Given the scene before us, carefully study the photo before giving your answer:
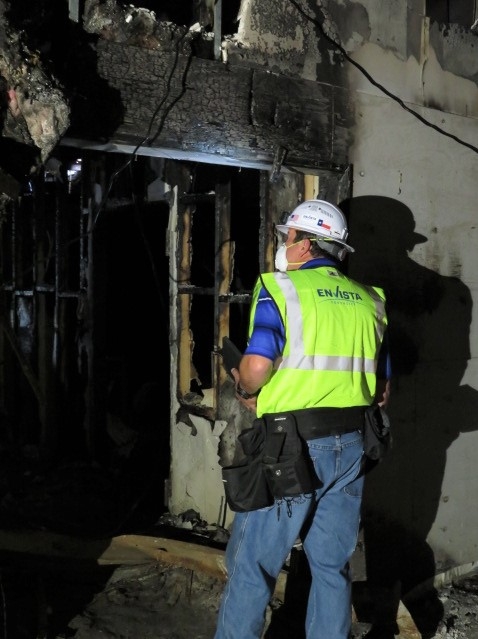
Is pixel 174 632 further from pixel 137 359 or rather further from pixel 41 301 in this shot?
pixel 41 301

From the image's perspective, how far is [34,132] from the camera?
2.61 meters

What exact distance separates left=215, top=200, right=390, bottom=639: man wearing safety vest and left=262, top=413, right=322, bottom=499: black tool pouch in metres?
0.02

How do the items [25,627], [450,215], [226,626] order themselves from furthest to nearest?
[450,215] < [25,627] < [226,626]

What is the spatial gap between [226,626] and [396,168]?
2.60 m

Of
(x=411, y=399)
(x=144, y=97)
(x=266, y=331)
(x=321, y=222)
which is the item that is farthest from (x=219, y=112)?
(x=411, y=399)

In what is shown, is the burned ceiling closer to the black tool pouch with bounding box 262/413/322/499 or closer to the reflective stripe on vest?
the reflective stripe on vest

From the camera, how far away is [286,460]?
247 cm

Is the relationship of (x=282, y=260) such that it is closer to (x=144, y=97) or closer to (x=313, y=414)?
(x=313, y=414)

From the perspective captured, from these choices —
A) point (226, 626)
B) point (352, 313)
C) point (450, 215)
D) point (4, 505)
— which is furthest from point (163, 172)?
point (226, 626)

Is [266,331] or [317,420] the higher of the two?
[266,331]

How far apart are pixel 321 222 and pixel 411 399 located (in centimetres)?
154

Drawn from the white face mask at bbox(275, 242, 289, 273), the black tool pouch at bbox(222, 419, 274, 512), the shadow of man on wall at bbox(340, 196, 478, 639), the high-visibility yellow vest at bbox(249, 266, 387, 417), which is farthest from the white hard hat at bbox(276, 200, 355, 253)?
the black tool pouch at bbox(222, 419, 274, 512)

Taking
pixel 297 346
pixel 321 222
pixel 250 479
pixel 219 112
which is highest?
pixel 219 112

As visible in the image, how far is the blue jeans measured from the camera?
248 centimetres
